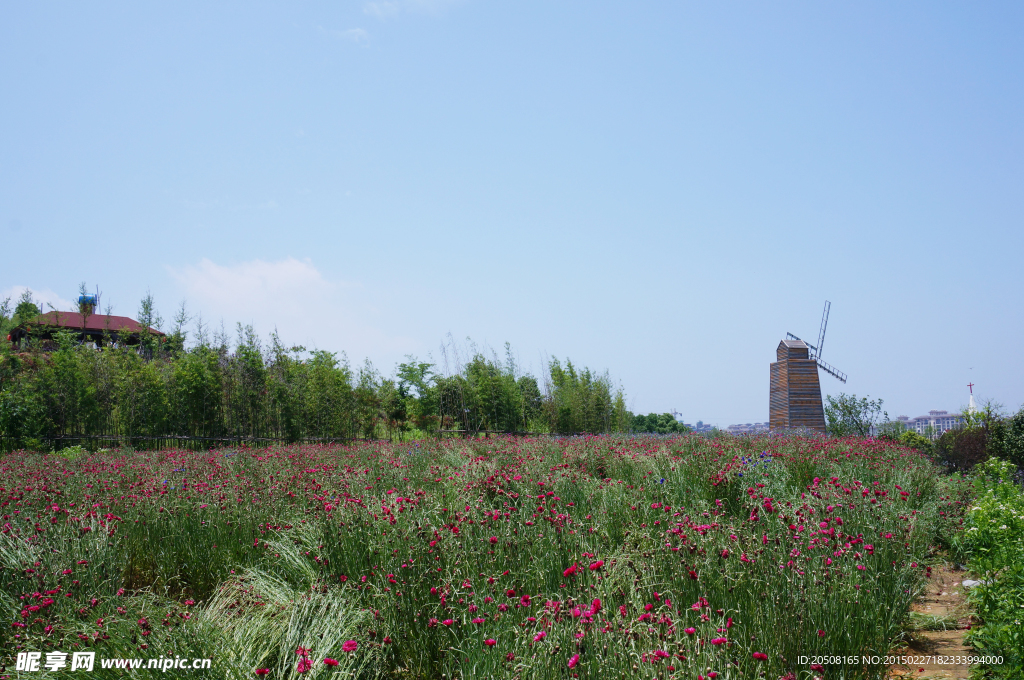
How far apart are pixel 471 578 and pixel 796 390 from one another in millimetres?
22599

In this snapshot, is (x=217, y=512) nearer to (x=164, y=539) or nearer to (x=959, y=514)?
(x=164, y=539)

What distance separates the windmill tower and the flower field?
1812cm

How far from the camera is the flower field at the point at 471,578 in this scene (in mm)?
2375

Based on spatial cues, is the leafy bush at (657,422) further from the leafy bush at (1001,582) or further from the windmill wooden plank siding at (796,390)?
the leafy bush at (1001,582)

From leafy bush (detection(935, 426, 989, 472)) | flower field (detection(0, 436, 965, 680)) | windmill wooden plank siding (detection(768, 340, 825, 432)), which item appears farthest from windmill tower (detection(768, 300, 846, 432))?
flower field (detection(0, 436, 965, 680))

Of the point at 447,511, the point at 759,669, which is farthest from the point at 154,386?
the point at 759,669

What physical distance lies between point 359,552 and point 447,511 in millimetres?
727

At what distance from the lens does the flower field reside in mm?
2375

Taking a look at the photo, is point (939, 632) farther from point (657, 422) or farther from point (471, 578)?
point (657, 422)

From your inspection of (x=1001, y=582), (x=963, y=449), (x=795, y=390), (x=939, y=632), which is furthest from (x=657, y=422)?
(x=1001, y=582)

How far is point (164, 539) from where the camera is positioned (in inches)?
177

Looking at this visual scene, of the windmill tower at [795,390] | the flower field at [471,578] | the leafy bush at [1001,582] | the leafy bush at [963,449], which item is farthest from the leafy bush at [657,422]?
the leafy bush at [1001,582]

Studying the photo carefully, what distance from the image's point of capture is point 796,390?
22406 millimetres

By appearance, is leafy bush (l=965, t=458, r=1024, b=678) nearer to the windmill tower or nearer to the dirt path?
the dirt path
